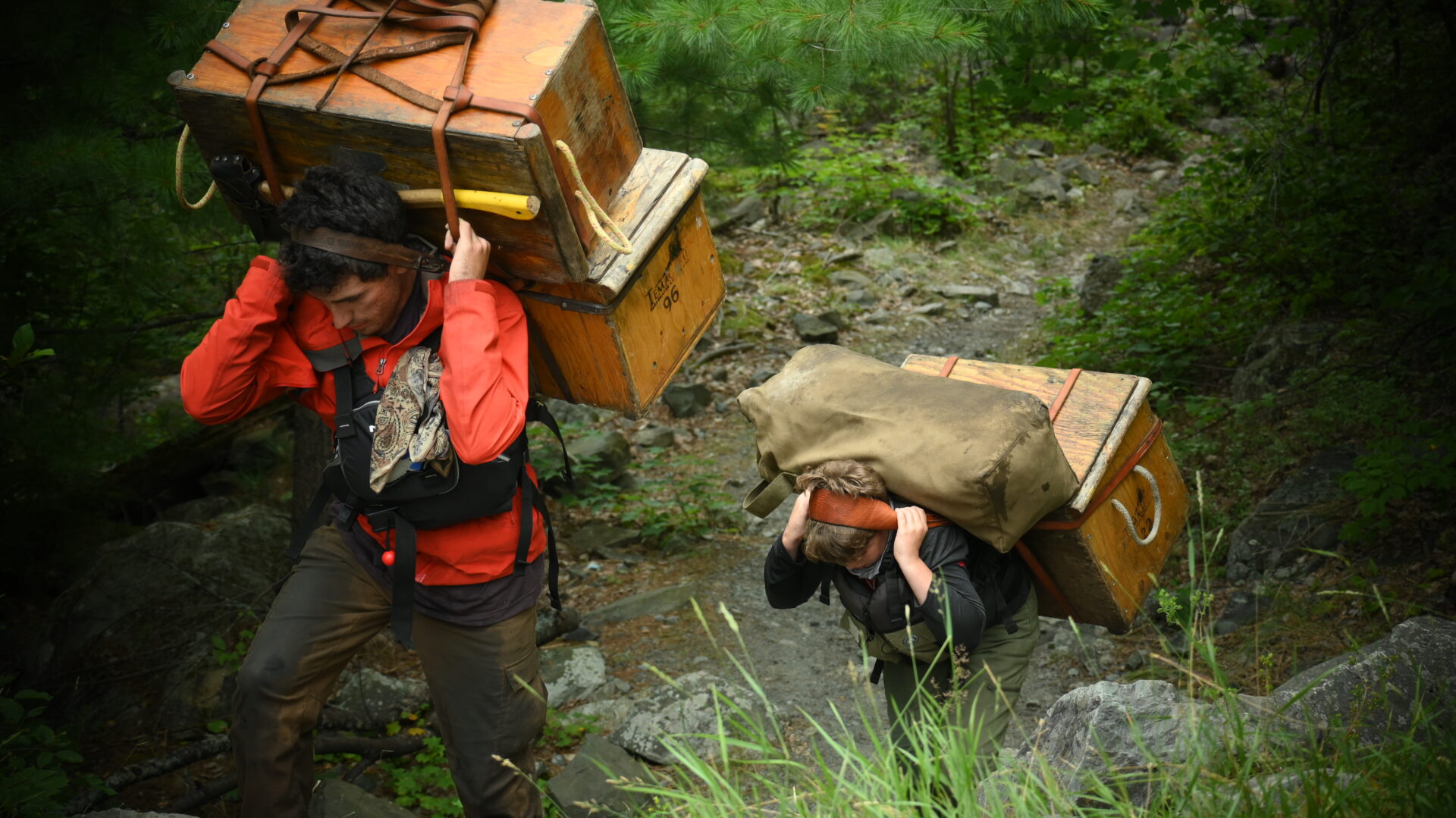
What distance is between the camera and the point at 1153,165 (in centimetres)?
1311

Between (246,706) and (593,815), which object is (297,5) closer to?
(246,706)

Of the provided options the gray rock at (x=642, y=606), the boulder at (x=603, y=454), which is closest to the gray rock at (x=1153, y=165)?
the boulder at (x=603, y=454)

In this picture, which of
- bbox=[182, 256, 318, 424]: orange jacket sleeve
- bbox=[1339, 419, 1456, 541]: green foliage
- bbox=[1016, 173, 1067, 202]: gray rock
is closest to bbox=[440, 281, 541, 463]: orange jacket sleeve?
bbox=[182, 256, 318, 424]: orange jacket sleeve

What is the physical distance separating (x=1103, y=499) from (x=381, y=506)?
2.26 meters

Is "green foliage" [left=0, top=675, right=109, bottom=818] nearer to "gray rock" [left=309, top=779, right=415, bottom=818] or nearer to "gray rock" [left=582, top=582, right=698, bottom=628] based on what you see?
"gray rock" [left=309, top=779, right=415, bottom=818]

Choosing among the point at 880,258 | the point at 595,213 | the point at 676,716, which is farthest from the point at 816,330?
the point at 595,213

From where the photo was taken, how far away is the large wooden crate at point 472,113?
101 inches

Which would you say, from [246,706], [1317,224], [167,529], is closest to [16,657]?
[167,529]

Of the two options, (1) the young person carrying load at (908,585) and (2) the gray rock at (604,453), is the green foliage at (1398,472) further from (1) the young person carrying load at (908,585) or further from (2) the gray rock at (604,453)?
(2) the gray rock at (604,453)

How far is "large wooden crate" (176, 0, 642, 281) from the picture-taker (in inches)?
101

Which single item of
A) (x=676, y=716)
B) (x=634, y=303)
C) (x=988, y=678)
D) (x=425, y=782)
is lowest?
(x=425, y=782)

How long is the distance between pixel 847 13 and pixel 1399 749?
313cm

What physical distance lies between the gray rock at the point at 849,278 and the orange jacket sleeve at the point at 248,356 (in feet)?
26.7

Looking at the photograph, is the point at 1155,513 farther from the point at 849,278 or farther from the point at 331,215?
the point at 849,278
